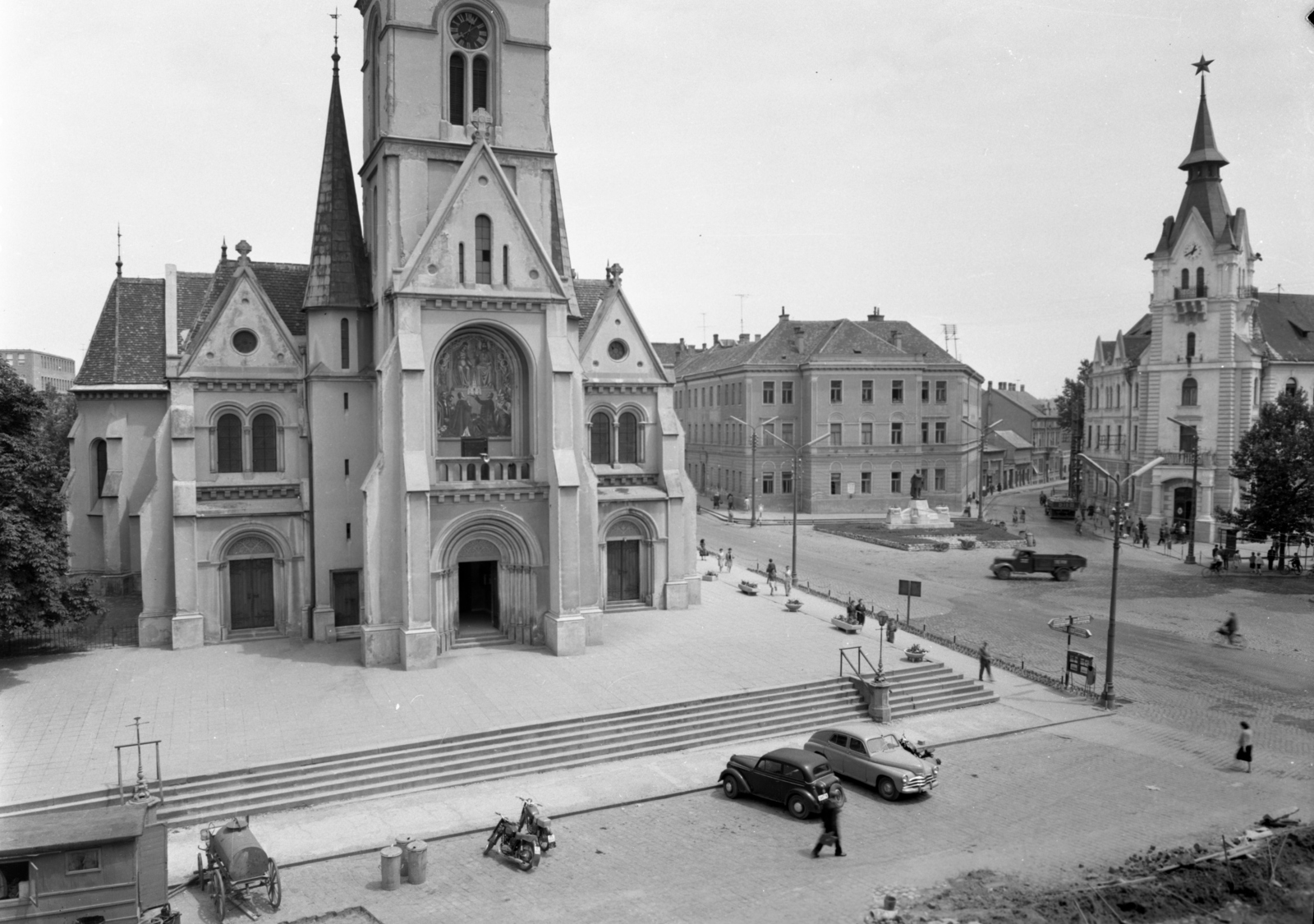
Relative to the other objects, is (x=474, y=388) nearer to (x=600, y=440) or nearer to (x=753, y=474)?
(x=600, y=440)

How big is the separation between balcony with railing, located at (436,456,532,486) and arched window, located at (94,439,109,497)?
57.6ft

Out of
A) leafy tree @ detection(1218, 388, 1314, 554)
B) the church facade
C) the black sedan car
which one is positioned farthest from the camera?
leafy tree @ detection(1218, 388, 1314, 554)

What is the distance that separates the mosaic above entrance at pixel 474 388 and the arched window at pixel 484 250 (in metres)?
1.93

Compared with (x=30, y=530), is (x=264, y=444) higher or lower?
higher

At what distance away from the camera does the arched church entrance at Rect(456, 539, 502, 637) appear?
31925mm

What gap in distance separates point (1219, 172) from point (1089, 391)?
2485 cm

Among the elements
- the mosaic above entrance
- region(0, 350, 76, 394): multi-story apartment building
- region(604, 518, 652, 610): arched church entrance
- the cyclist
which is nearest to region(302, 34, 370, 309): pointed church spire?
the mosaic above entrance

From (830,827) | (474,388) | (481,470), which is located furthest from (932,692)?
(474,388)

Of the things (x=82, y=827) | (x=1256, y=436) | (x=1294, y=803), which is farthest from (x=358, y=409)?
(x=1256, y=436)

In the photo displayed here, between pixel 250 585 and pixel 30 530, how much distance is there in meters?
7.32

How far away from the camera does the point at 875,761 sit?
21859mm

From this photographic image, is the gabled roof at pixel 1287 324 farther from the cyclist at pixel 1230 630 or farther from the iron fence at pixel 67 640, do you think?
the iron fence at pixel 67 640

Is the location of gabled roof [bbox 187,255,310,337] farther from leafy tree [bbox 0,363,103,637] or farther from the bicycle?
the bicycle

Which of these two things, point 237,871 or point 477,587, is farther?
point 477,587
